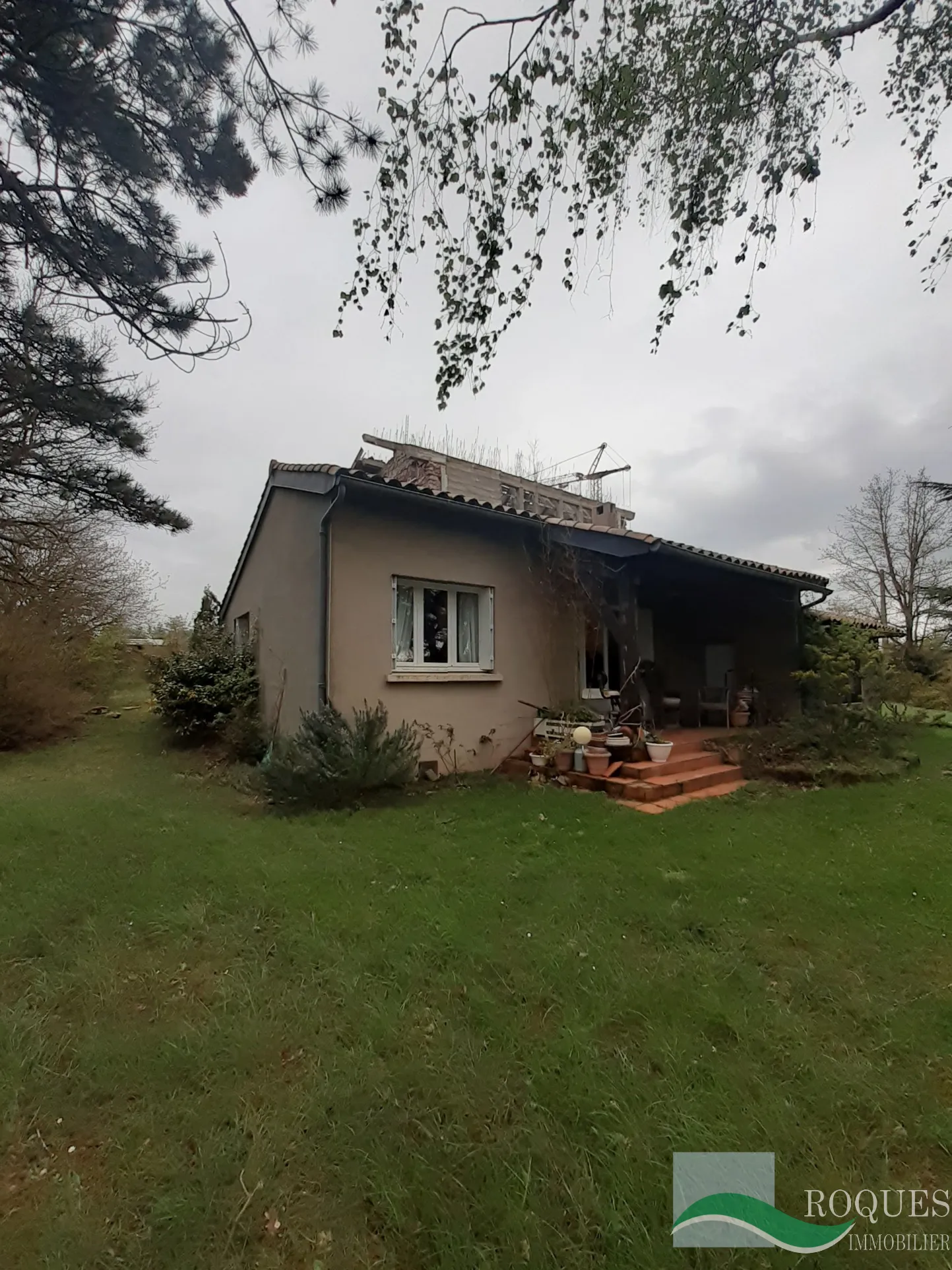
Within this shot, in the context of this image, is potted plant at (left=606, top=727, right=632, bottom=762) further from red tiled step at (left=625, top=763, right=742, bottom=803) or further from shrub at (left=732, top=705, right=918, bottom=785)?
shrub at (left=732, top=705, right=918, bottom=785)

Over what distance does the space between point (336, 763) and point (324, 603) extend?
81.2 inches

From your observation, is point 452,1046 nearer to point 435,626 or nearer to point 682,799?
point 682,799

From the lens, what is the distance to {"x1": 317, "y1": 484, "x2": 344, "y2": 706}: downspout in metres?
7.39

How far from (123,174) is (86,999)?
5.11 meters

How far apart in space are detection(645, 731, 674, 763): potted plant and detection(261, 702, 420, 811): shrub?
3225 millimetres

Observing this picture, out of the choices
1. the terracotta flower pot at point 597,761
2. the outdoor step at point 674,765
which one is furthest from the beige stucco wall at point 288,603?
the outdoor step at point 674,765

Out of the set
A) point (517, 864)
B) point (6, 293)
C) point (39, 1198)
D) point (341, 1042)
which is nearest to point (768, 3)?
point (6, 293)

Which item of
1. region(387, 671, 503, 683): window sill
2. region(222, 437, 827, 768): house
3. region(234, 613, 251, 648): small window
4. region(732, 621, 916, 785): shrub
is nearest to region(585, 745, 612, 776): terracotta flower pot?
region(222, 437, 827, 768): house

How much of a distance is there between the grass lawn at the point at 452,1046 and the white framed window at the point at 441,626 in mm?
3503

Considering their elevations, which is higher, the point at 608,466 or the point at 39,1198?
the point at 608,466

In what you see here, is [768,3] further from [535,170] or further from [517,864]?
[517,864]

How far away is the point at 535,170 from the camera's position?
4.23 m

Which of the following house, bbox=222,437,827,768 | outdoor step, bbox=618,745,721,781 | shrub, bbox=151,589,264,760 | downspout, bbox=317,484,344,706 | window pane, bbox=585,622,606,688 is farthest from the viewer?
window pane, bbox=585,622,606,688

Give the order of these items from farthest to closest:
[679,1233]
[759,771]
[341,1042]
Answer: [759,771] → [341,1042] → [679,1233]
